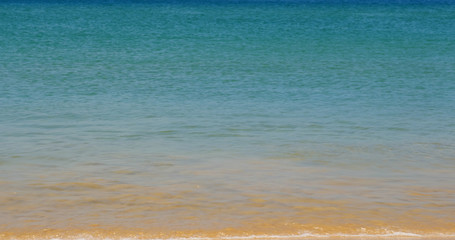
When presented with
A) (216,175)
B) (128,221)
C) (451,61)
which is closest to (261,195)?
(216,175)

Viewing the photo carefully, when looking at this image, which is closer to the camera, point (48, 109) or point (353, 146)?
point (353, 146)

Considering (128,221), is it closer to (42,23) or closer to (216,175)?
(216,175)

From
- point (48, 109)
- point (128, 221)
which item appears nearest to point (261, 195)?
point (128, 221)

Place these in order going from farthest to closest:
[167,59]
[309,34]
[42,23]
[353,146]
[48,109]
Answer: [42,23] → [309,34] → [167,59] → [48,109] → [353,146]

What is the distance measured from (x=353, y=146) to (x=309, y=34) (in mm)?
22851

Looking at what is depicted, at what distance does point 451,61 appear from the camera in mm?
20766

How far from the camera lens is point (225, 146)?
358 inches

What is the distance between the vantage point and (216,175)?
7.49m

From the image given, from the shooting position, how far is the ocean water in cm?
586

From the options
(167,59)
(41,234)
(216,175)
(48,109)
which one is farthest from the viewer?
(167,59)

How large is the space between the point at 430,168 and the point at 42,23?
32.4m

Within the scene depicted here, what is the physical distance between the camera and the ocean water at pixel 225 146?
19.2 feet

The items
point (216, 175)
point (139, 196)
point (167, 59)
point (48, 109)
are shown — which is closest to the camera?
point (139, 196)

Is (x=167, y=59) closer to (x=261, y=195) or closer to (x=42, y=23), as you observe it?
(x=261, y=195)
